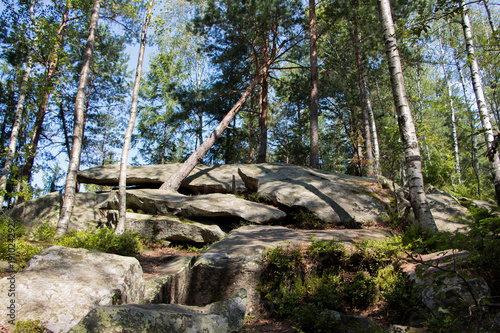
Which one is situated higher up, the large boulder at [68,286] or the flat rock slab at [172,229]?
the flat rock slab at [172,229]

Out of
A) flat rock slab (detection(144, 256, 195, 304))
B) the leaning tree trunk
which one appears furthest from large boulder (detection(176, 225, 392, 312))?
the leaning tree trunk

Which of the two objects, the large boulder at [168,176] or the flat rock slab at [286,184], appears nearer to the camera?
the flat rock slab at [286,184]

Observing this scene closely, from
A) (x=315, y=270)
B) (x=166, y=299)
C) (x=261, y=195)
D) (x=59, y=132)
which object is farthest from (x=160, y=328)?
(x=59, y=132)

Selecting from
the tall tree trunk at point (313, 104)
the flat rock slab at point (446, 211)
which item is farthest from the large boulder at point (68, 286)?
the tall tree trunk at point (313, 104)

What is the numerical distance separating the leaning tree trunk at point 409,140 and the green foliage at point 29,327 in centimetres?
608

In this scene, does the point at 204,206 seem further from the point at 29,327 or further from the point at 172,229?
the point at 29,327

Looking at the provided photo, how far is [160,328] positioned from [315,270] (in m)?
3.21


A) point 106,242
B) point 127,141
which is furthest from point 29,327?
point 127,141

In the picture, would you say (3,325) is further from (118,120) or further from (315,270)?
(118,120)

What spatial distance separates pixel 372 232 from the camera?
6.67 meters

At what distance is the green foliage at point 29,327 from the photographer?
9.55ft

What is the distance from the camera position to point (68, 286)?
11.5 ft

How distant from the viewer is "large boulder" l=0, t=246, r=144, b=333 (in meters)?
3.15

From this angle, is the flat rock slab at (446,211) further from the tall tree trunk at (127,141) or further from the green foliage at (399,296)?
the tall tree trunk at (127,141)
